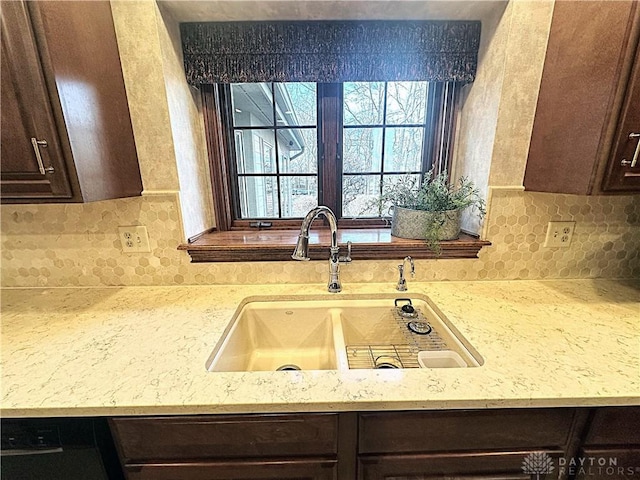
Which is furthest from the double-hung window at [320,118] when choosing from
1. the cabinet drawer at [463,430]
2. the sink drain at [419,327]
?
the cabinet drawer at [463,430]

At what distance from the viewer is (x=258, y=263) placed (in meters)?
1.24

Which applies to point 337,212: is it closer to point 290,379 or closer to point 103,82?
point 290,379

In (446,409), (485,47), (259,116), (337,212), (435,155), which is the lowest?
(446,409)

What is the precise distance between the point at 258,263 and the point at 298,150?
584mm

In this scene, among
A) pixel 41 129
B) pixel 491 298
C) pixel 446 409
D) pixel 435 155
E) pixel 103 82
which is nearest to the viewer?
pixel 446 409

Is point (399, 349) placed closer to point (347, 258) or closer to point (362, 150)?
point (347, 258)

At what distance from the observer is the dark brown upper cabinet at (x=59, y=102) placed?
2.53 feet

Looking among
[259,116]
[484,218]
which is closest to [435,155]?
[484,218]

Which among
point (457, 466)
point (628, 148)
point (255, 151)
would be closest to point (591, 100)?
point (628, 148)

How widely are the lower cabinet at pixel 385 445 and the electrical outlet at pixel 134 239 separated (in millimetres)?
691

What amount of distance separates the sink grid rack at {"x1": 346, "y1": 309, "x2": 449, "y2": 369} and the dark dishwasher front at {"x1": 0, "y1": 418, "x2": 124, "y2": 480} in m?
0.72

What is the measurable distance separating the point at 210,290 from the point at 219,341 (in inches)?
14.4

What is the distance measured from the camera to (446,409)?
0.69 meters

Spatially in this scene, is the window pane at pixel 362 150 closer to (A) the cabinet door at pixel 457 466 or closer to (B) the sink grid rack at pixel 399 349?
(B) the sink grid rack at pixel 399 349
